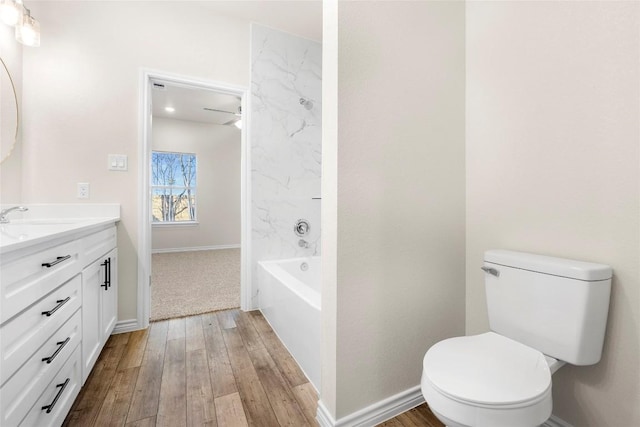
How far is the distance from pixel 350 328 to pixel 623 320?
100 cm

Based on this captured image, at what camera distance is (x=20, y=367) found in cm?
89

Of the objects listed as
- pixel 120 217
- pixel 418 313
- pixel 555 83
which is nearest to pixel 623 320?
pixel 418 313

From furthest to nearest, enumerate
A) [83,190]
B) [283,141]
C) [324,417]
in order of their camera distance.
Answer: [283,141] → [83,190] → [324,417]

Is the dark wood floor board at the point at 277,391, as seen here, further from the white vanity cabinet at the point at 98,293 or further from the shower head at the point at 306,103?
the shower head at the point at 306,103

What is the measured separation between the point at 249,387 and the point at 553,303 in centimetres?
147

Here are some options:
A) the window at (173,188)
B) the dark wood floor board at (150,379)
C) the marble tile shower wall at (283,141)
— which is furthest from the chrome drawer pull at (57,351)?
the window at (173,188)

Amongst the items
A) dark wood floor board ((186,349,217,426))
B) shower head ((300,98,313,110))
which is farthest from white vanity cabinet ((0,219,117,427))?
shower head ((300,98,313,110))

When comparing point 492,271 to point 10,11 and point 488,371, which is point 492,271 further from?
point 10,11

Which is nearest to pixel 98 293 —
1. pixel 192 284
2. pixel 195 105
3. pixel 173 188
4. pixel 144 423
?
pixel 144 423

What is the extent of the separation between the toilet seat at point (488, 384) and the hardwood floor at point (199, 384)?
1.65ft

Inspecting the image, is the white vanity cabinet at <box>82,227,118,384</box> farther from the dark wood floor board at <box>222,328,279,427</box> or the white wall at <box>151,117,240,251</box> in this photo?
the white wall at <box>151,117,240,251</box>

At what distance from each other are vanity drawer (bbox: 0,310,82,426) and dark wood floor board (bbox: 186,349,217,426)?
0.58 m

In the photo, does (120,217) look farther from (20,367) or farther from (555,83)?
(555,83)

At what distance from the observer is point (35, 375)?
38.7 inches
